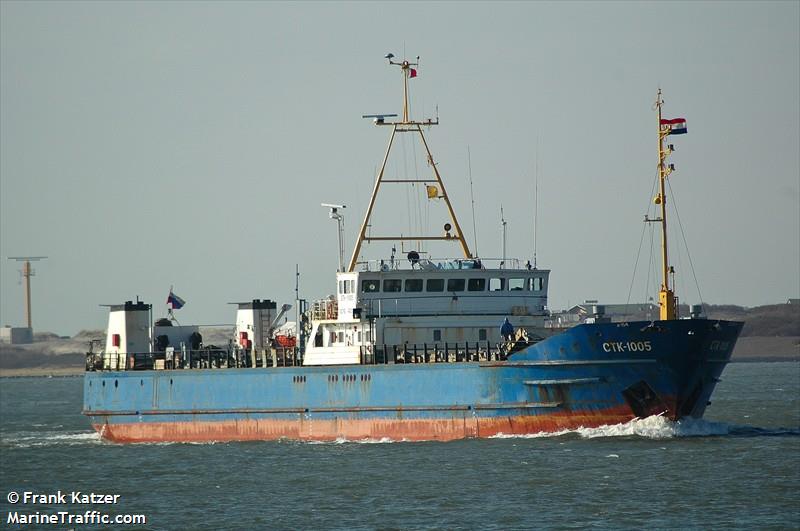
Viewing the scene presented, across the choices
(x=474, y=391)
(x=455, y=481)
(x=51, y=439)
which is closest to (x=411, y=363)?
(x=474, y=391)

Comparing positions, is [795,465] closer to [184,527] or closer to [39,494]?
[184,527]

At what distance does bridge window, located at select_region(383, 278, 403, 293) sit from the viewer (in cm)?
4734

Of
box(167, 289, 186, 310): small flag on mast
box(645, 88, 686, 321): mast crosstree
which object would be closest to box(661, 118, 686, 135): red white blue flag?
box(645, 88, 686, 321): mast crosstree

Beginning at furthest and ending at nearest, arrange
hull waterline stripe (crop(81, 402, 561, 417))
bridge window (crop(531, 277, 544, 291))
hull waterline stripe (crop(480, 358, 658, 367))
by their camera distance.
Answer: bridge window (crop(531, 277, 544, 291)), hull waterline stripe (crop(81, 402, 561, 417)), hull waterline stripe (crop(480, 358, 658, 367))

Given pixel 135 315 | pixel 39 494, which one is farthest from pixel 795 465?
pixel 135 315

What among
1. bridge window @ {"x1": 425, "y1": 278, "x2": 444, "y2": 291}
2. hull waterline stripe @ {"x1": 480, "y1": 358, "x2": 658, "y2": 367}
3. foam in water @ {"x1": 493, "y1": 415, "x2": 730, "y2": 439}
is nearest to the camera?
hull waterline stripe @ {"x1": 480, "y1": 358, "x2": 658, "y2": 367}

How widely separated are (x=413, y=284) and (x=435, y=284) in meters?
0.71

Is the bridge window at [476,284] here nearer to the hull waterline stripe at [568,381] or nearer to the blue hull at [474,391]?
the blue hull at [474,391]

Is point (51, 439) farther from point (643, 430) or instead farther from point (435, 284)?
point (643, 430)

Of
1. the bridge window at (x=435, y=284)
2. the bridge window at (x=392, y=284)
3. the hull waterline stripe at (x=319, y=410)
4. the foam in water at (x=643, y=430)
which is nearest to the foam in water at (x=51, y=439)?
the hull waterline stripe at (x=319, y=410)

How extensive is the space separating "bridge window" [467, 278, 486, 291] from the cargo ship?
0.07m

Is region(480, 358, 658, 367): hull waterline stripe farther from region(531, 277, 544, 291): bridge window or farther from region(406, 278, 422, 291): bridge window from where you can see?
region(531, 277, 544, 291): bridge window

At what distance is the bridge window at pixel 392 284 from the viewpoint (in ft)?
155

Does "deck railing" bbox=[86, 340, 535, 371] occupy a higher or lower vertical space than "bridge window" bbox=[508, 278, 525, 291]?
lower
